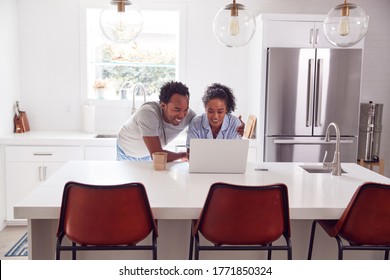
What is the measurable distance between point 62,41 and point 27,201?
313 centimetres

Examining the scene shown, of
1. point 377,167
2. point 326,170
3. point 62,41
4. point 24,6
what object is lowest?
point 377,167

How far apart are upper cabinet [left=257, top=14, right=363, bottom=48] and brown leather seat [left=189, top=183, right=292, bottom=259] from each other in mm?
2617

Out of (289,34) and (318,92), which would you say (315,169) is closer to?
(318,92)

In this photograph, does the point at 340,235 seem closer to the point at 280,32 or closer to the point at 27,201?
the point at 27,201

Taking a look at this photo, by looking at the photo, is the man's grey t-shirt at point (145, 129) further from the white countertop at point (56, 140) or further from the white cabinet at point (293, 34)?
the white cabinet at point (293, 34)

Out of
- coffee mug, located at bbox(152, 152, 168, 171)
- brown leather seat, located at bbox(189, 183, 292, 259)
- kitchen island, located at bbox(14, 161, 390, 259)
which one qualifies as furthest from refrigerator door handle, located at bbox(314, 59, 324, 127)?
brown leather seat, located at bbox(189, 183, 292, 259)

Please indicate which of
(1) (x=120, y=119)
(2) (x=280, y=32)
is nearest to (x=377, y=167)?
(2) (x=280, y=32)

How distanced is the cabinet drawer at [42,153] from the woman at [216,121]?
5.66 ft

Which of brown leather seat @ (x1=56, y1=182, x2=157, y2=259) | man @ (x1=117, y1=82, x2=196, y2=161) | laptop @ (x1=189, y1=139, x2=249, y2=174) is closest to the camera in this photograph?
brown leather seat @ (x1=56, y1=182, x2=157, y2=259)

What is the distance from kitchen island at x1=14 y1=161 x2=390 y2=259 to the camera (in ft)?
6.67

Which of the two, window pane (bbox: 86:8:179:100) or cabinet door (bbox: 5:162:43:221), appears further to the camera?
window pane (bbox: 86:8:179:100)

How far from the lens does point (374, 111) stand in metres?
4.59

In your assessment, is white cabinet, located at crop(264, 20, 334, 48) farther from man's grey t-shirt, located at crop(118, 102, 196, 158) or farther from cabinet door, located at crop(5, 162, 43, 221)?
cabinet door, located at crop(5, 162, 43, 221)
